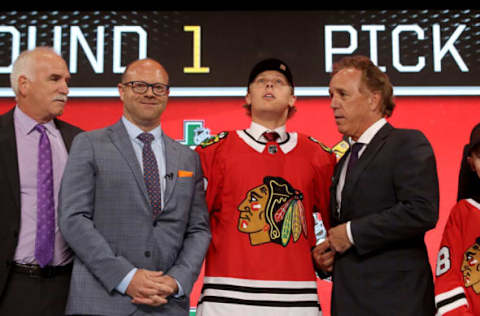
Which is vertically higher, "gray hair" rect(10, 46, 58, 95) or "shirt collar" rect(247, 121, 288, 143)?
"gray hair" rect(10, 46, 58, 95)

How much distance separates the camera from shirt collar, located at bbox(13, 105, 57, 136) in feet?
9.39

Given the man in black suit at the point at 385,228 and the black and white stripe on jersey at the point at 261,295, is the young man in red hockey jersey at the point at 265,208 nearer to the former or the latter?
the black and white stripe on jersey at the point at 261,295

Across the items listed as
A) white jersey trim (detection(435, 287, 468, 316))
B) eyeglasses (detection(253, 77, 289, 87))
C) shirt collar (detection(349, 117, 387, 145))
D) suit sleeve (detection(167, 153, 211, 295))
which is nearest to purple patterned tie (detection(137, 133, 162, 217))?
suit sleeve (detection(167, 153, 211, 295))

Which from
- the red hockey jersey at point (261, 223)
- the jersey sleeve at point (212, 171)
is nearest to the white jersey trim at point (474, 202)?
the red hockey jersey at point (261, 223)

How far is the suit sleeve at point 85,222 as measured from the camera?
7.80 feet

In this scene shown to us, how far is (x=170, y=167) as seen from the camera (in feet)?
8.80

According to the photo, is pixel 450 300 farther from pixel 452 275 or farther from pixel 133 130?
pixel 133 130

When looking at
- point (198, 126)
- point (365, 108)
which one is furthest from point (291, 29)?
point (365, 108)

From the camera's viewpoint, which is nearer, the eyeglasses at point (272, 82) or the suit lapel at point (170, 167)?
the suit lapel at point (170, 167)

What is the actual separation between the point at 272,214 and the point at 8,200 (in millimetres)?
1265

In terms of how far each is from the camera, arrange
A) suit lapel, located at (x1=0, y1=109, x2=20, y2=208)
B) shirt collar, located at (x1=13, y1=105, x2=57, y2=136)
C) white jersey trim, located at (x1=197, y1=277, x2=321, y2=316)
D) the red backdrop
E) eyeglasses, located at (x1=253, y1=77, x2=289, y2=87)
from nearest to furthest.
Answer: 1. suit lapel, located at (x1=0, y1=109, x2=20, y2=208)
2. white jersey trim, located at (x1=197, y1=277, x2=321, y2=316)
3. shirt collar, located at (x1=13, y1=105, x2=57, y2=136)
4. eyeglasses, located at (x1=253, y1=77, x2=289, y2=87)
5. the red backdrop

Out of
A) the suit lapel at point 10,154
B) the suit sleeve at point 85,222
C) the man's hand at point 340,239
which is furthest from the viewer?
the suit lapel at point 10,154

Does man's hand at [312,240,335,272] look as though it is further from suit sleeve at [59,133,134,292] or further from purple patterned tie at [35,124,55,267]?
purple patterned tie at [35,124,55,267]

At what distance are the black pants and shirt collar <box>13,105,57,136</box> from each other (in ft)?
2.38
